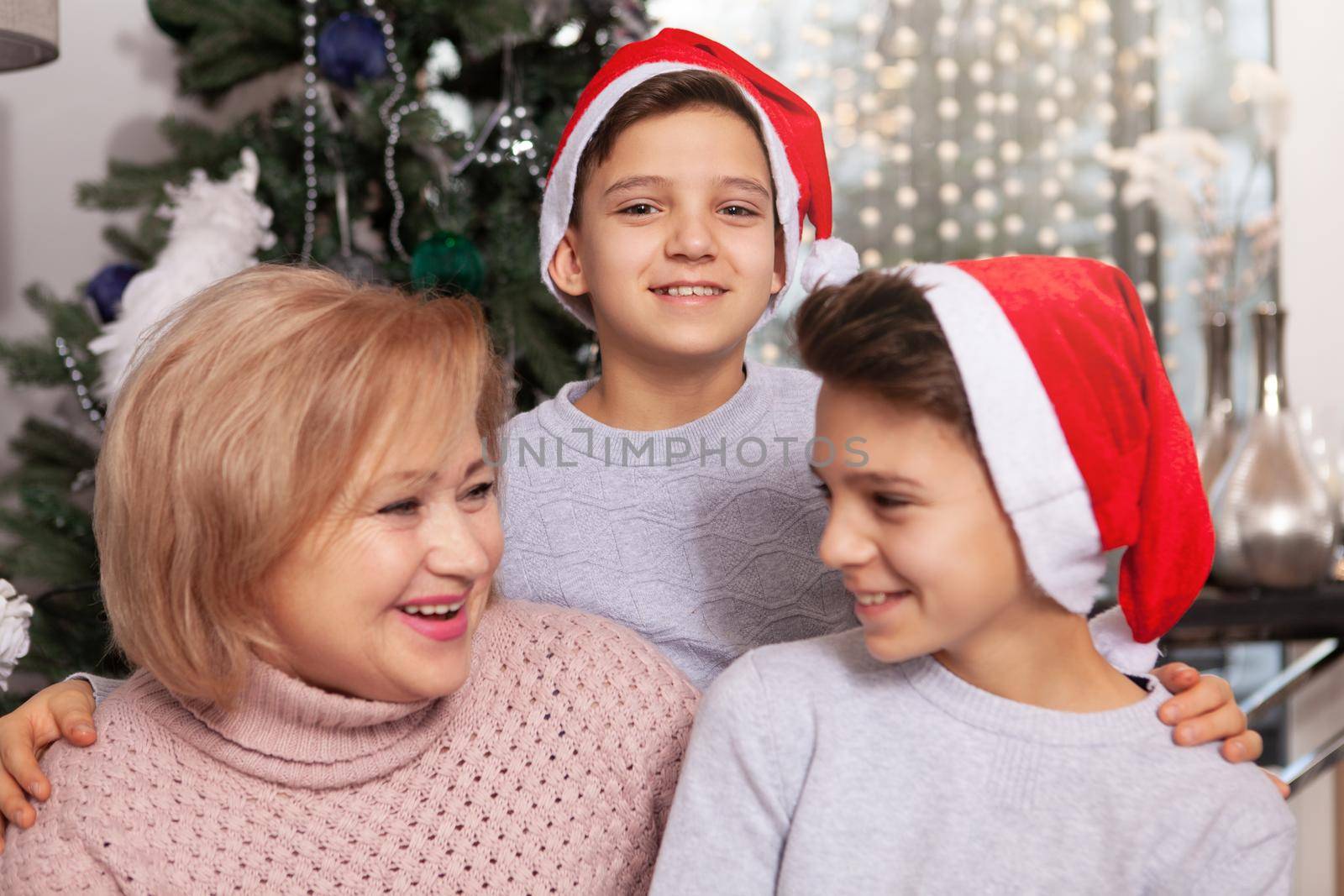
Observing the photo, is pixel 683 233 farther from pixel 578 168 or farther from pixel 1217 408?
pixel 1217 408

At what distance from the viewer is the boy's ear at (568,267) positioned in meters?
1.59

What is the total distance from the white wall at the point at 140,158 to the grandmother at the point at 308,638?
203 cm

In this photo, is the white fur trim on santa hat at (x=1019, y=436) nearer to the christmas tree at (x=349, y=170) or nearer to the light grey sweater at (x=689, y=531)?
the light grey sweater at (x=689, y=531)

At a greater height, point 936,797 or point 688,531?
point 688,531

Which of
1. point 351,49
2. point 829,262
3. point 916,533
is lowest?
point 916,533

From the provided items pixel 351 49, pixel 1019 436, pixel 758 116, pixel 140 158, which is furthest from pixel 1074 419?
pixel 140 158

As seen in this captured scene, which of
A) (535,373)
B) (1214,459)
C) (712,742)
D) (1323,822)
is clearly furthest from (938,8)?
(712,742)

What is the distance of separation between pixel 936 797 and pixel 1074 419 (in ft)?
1.04

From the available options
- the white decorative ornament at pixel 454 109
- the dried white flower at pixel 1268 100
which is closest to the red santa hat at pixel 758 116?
the white decorative ornament at pixel 454 109

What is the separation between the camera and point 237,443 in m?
1.03

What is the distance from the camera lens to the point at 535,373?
89.4 inches

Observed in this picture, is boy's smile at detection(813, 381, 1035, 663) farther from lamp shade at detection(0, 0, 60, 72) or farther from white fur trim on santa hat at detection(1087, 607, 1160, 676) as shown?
lamp shade at detection(0, 0, 60, 72)

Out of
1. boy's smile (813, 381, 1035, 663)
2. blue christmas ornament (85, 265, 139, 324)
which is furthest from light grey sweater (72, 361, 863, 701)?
blue christmas ornament (85, 265, 139, 324)

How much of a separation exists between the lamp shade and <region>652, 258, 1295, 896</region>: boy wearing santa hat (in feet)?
4.61
